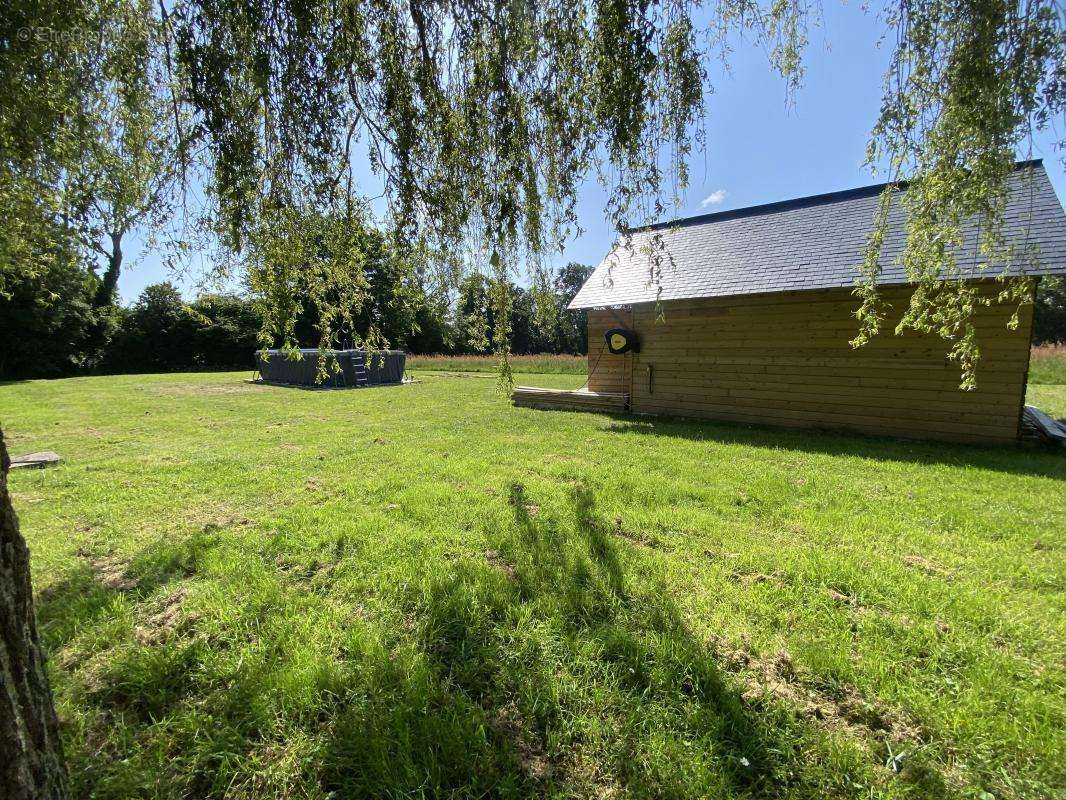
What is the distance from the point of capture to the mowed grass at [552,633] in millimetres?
1499

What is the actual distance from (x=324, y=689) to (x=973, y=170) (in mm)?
3504

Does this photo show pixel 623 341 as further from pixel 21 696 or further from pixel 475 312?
pixel 21 696

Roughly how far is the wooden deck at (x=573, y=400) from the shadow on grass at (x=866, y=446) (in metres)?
1.22

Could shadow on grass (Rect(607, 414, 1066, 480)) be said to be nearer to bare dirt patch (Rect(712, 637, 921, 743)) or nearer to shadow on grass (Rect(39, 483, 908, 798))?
bare dirt patch (Rect(712, 637, 921, 743))

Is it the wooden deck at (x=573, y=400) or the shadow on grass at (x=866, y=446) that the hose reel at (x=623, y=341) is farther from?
the shadow on grass at (x=866, y=446)

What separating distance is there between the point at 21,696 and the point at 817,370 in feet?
30.9

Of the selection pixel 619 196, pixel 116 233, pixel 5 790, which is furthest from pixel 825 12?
pixel 116 233

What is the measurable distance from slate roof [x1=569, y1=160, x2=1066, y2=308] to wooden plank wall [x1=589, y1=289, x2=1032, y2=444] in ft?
1.23

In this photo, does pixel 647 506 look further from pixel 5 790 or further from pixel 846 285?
pixel 846 285

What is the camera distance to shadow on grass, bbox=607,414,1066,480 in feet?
17.6

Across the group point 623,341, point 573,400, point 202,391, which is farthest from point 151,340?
point 623,341

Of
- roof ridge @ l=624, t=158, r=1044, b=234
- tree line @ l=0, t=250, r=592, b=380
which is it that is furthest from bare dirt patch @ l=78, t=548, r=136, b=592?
roof ridge @ l=624, t=158, r=1044, b=234

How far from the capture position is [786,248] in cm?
862

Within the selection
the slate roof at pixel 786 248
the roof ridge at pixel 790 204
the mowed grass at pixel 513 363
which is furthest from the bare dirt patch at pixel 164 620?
the mowed grass at pixel 513 363
